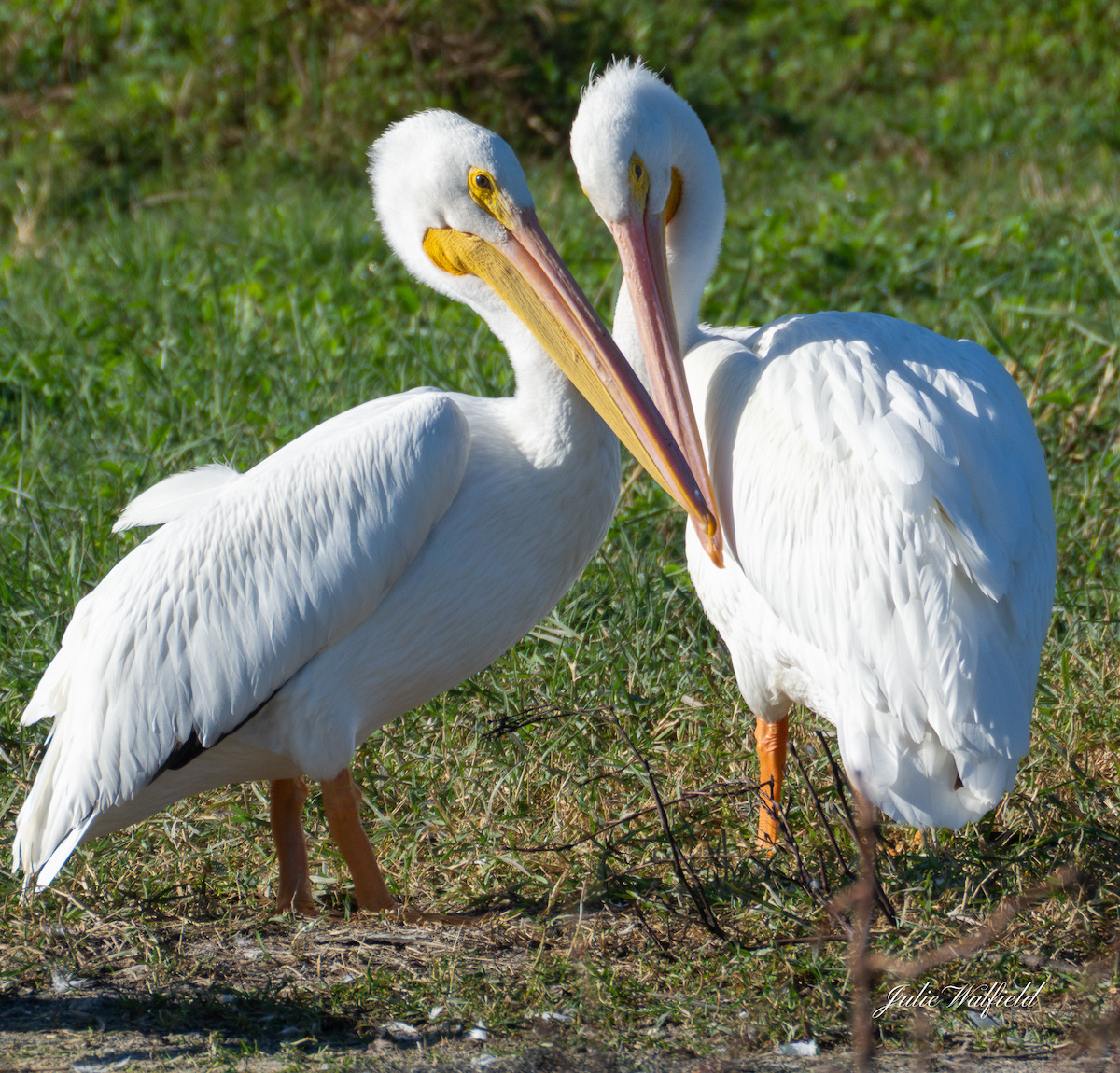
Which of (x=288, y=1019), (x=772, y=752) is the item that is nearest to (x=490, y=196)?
(x=772, y=752)

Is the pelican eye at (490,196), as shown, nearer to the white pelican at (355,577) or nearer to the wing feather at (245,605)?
the white pelican at (355,577)

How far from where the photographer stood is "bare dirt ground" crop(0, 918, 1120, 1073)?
209 cm

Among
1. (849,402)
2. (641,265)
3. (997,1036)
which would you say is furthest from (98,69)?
(997,1036)

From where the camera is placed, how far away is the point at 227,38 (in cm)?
794

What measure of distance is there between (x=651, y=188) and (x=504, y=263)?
375 mm

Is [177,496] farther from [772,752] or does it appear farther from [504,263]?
[772,752]

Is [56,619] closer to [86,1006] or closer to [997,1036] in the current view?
[86,1006]

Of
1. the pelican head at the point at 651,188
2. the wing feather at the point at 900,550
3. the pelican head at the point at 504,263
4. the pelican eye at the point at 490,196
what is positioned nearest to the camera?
the wing feather at the point at 900,550

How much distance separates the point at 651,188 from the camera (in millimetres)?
2914

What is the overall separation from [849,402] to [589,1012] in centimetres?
107

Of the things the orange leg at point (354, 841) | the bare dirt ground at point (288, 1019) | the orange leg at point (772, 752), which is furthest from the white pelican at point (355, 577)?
the orange leg at point (772, 752)

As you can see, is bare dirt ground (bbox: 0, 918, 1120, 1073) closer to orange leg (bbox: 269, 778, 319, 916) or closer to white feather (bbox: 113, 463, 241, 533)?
orange leg (bbox: 269, 778, 319, 916)

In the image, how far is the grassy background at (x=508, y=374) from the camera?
2.43 metres
